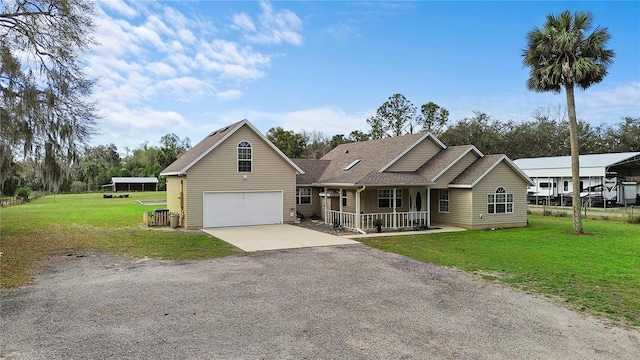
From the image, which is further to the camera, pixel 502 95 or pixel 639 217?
pixel 502 95

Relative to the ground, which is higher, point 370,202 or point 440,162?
point 440,162

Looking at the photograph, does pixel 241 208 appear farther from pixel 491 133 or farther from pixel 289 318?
pixel 491 133

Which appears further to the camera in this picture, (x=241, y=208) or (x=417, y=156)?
(x=417, y=156)

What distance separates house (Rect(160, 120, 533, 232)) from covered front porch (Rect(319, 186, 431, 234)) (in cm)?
5

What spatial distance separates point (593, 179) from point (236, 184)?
108 ft

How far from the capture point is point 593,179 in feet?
121

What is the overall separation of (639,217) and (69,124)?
97.0 feet

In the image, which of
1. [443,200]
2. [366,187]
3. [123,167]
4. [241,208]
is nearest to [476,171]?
[443,200]

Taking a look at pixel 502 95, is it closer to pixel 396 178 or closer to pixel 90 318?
pixel 396 178

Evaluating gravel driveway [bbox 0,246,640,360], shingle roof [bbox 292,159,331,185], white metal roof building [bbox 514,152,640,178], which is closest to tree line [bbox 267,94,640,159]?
white metal roof building [bbox 514,152,640,178]

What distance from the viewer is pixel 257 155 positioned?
22.8 metres

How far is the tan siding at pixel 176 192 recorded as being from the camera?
856 inches

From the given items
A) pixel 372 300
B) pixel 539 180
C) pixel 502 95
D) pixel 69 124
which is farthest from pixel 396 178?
pixel 539 180

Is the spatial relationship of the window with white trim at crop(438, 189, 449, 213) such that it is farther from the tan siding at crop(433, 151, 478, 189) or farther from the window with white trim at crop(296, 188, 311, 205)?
the window with white trim at crop(296, 188, 311, 205)
